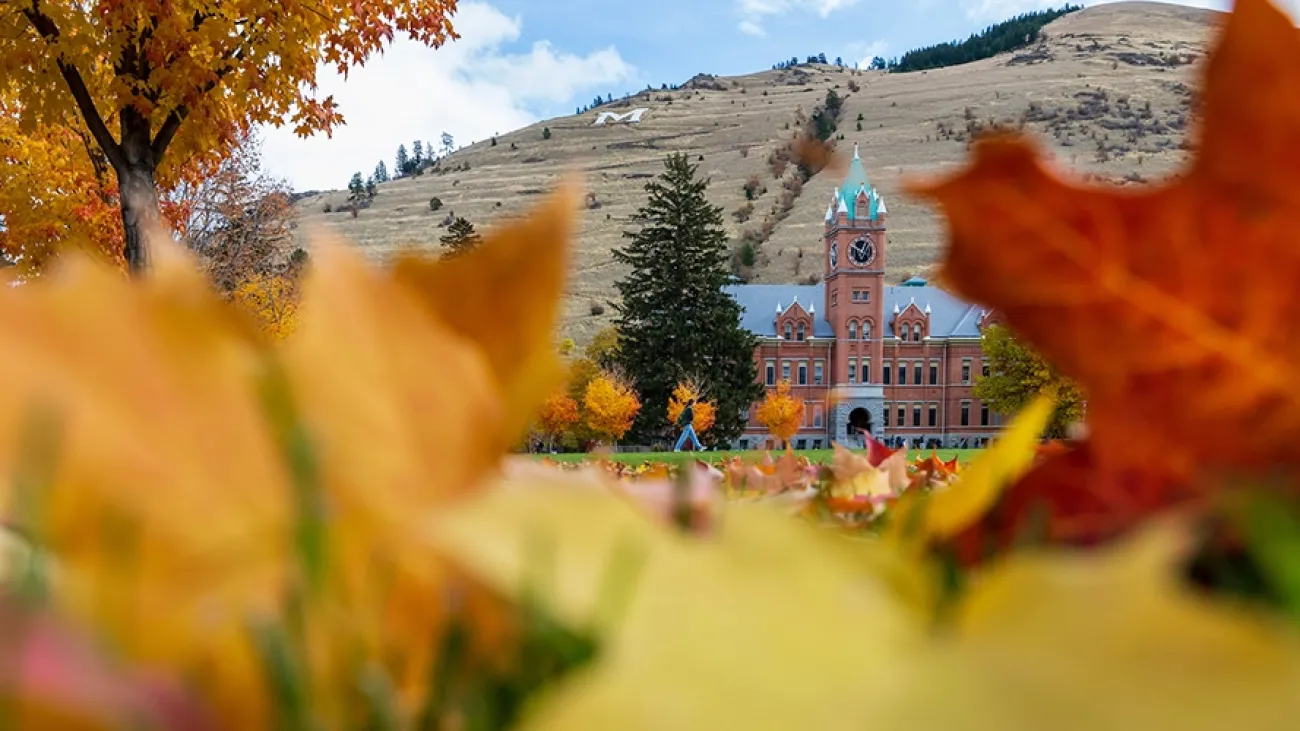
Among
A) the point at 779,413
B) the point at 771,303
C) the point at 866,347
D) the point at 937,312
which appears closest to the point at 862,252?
the point at 866,347

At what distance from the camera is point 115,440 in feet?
0.29

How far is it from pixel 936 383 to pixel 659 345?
6529mm

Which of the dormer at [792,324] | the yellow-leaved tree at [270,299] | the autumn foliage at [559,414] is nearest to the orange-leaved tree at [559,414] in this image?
the autumn foliage at [559,414]

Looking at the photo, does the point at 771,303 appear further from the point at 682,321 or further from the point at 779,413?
the point at 682,321

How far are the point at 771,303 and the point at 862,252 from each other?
187cm

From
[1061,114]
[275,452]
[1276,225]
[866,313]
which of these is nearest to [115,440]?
[275,452]

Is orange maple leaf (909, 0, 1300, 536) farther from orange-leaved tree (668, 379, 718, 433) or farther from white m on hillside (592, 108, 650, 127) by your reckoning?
white m on hillside (592, 108, 650, 127)

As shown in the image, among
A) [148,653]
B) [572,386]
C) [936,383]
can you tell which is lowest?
[936,383]

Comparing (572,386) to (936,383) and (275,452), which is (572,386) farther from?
(275,452)

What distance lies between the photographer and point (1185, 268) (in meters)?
0.12

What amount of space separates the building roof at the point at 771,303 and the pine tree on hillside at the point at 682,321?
3.80 m

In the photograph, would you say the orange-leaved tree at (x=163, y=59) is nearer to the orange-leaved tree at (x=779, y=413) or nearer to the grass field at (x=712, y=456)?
the grass field at (x=712, y=456)

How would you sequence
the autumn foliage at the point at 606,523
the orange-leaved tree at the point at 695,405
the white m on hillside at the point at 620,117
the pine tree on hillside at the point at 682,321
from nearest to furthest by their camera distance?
the autumn foliage at the point at 606,523 → the orange-leaved tree at the point at 695,405 → the pine tree on hillside at the point at 682,321 → the white m on hillside at the point at 620,117

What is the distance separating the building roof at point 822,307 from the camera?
15.7m
